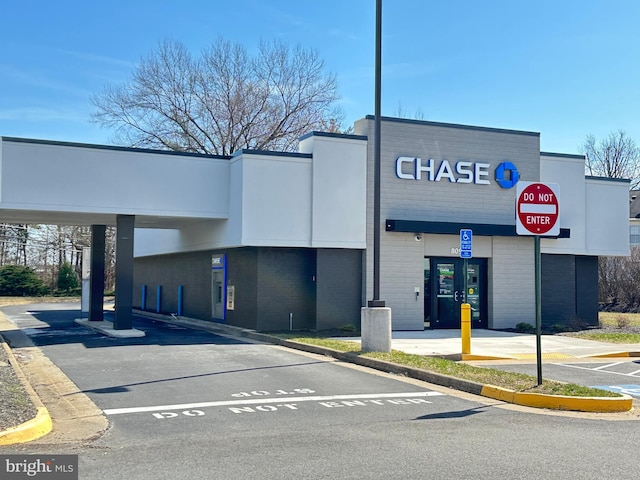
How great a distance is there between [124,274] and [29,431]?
1351 centimetres

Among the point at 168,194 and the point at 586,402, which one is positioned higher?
the point at 168,194

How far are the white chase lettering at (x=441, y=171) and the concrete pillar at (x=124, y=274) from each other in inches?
334

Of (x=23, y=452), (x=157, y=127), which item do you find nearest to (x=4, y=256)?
(x=157, y=127)

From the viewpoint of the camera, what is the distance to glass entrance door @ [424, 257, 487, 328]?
23.1m

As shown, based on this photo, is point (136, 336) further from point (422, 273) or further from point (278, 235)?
point (422, 273)

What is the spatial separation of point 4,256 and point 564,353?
65296 millimetres

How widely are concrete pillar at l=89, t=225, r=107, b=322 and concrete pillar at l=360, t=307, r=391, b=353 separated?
1306cm

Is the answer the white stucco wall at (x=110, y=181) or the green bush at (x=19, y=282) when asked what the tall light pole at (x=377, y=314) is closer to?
the white stucco wall at (x=110, y=181)

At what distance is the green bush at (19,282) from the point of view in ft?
165

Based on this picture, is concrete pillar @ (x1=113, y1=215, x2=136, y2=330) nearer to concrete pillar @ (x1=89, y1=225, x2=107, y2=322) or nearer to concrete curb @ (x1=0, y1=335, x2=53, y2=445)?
concrete pillar @ (x1=89, y1=225, x2=107, y2=322)

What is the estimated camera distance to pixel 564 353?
56.9ft

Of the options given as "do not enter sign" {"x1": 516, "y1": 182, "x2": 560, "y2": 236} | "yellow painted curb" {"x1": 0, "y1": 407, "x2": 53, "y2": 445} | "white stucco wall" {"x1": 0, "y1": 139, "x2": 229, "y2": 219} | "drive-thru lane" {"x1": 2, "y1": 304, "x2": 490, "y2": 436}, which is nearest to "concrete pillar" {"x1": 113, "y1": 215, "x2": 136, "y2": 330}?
"white stucco wall" {"x1": 0, "y1": 139, "x2": 229, "y2": 219}

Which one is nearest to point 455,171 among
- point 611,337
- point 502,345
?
point 502,345

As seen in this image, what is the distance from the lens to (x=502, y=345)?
62.0 feet
